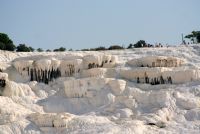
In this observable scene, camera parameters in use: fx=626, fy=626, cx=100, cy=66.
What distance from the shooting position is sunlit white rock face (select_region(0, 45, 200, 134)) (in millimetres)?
25859

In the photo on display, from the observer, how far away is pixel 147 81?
99.9 feet

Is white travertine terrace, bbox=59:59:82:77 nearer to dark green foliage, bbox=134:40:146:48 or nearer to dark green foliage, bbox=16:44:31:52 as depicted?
dark green foliage, bbox=16:44:31:52

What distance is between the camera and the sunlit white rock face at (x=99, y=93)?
25859mm

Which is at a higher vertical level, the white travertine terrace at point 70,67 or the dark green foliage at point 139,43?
the dark green foliage at point 139,43

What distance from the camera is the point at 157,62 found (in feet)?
104

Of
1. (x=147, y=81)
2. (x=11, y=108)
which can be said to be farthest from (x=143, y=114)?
(x=11, y=108)

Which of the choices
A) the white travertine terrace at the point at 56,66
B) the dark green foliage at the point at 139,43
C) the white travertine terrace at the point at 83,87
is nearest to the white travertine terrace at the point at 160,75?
the white travertine terrace at the point at 56,66

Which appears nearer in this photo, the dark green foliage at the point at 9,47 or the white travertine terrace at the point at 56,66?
the white travertine terrace at the point at 56,66

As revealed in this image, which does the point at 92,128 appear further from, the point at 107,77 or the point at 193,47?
the point at 193,47

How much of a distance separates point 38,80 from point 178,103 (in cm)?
713

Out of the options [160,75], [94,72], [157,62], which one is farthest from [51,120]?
[157,62]

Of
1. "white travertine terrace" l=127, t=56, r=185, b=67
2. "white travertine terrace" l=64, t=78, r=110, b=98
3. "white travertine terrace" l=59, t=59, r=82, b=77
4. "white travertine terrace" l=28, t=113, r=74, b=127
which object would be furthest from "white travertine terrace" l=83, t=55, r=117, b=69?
"white travertine terrace" l=28, t=113, r=74, b=127

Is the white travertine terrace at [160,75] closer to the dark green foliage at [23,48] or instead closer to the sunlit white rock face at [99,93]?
the sunlit white rock face at [99,93]

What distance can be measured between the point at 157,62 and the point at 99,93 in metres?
4.09
